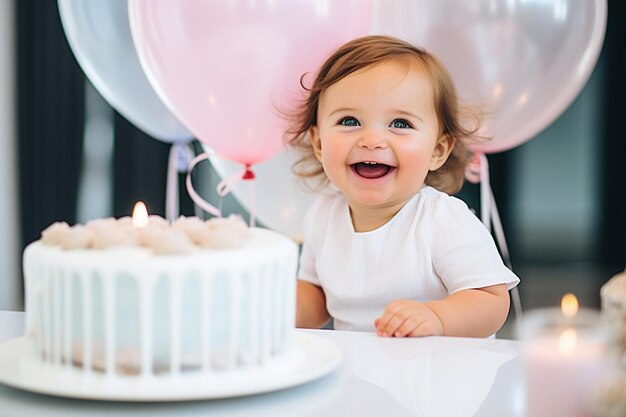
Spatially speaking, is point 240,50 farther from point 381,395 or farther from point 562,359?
point 562,359

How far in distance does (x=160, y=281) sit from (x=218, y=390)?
0.33 ft

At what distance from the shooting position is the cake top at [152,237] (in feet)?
2.48

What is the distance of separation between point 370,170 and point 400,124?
0.09 meters

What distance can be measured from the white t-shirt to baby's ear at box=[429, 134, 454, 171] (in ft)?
0.19

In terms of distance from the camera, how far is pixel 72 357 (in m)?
0.76

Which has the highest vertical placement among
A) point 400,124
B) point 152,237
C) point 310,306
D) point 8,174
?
point 400,124

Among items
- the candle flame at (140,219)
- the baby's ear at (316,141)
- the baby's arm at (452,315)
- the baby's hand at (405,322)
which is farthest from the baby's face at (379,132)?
the candle flame at (140,219)

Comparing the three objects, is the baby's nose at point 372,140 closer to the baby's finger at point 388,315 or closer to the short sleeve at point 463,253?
the short sleeve at point 463,253

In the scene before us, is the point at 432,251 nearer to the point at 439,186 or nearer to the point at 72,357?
the point at 439,186

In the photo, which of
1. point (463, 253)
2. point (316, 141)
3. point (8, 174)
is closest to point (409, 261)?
point (463, 253)

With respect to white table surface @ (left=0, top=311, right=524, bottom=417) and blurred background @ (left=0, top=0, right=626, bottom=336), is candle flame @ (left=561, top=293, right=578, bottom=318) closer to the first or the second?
white table surface @ (left=0, top=311, right=524, bottom=417)

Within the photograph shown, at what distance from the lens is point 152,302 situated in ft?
2.41

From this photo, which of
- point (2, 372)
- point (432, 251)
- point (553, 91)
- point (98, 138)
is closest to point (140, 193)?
point (98, 138)

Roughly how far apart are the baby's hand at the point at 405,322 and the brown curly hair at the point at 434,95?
0.50m
